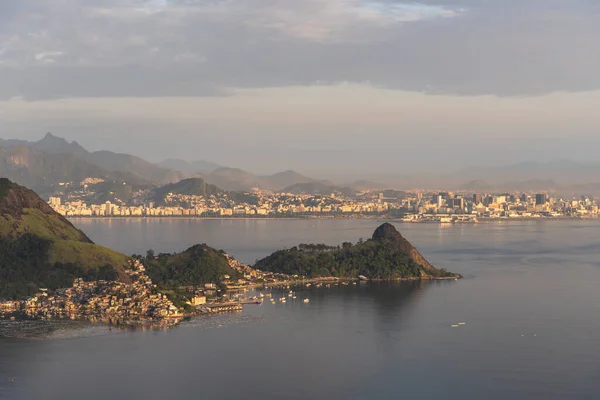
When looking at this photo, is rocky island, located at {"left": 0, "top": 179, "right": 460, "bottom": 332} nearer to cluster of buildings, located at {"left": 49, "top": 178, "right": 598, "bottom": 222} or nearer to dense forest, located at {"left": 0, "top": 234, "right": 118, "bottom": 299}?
dense forest, located at {"left": 0, "top": 234, "right": 118, "bottom": 299}

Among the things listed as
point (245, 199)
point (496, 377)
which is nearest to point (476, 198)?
point (245, 199)

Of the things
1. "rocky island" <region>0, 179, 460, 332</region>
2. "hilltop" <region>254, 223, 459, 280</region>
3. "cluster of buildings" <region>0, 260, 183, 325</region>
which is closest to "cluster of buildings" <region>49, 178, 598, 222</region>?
"hilltop" <region>254, 223, 459, 280</region>

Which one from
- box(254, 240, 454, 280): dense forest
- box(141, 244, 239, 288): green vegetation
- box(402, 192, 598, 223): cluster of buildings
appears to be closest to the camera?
box(141, 244, 239, 288): green vegetation

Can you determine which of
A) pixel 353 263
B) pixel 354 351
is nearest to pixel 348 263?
pixel 353 263

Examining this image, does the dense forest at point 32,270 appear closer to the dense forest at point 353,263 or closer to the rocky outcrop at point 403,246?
the dense forest at point 353,263

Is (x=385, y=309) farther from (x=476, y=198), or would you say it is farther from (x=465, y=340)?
(x=476, y=198)

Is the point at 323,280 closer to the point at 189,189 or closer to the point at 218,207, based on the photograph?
the point at 218,207

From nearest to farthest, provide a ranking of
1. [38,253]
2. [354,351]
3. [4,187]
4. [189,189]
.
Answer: [354,351] < [38,253] < [4,187] < [189,189]
